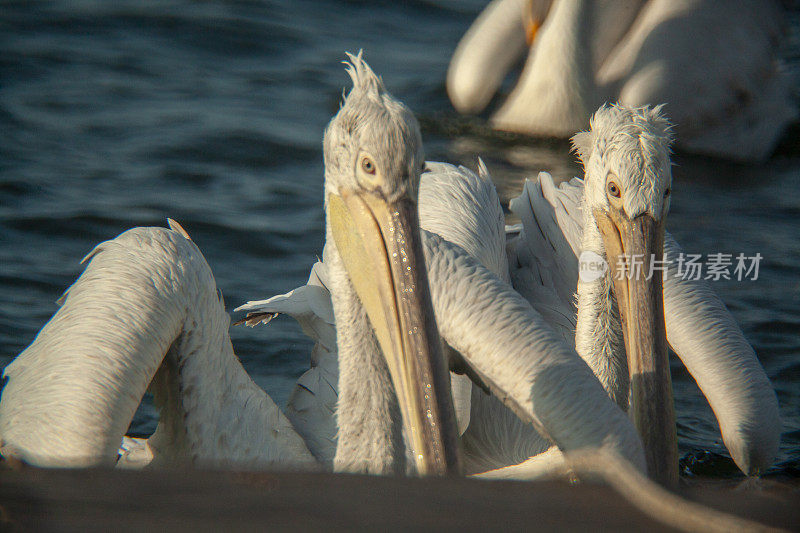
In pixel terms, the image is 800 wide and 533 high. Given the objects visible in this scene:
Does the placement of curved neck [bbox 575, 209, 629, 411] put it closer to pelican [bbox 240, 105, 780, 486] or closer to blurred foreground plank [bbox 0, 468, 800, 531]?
pelican [bbox 240, 105, 780, 486]

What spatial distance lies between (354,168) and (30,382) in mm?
928

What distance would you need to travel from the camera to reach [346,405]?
208 cm

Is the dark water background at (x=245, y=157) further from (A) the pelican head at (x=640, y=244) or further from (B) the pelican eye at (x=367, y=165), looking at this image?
(B) the pelican eye at (x=367, y=165)

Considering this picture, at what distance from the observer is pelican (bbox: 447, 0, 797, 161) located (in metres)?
5.32

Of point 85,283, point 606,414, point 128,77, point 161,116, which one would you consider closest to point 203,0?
point 128,77

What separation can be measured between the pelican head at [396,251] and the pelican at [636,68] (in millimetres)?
3607

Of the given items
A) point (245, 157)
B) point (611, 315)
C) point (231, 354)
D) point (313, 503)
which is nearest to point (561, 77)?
point (245, 157)

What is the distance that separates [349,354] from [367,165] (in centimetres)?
47

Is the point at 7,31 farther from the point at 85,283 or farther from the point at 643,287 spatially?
the point at 643,287

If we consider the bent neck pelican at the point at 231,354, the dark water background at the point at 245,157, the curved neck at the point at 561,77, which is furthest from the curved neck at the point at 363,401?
the curved neck at the point at 561,77

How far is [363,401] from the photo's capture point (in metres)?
2.05

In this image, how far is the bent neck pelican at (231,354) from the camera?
5.95ft

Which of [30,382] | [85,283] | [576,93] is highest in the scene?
[576,93]

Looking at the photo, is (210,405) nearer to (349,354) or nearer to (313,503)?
(349,354)
